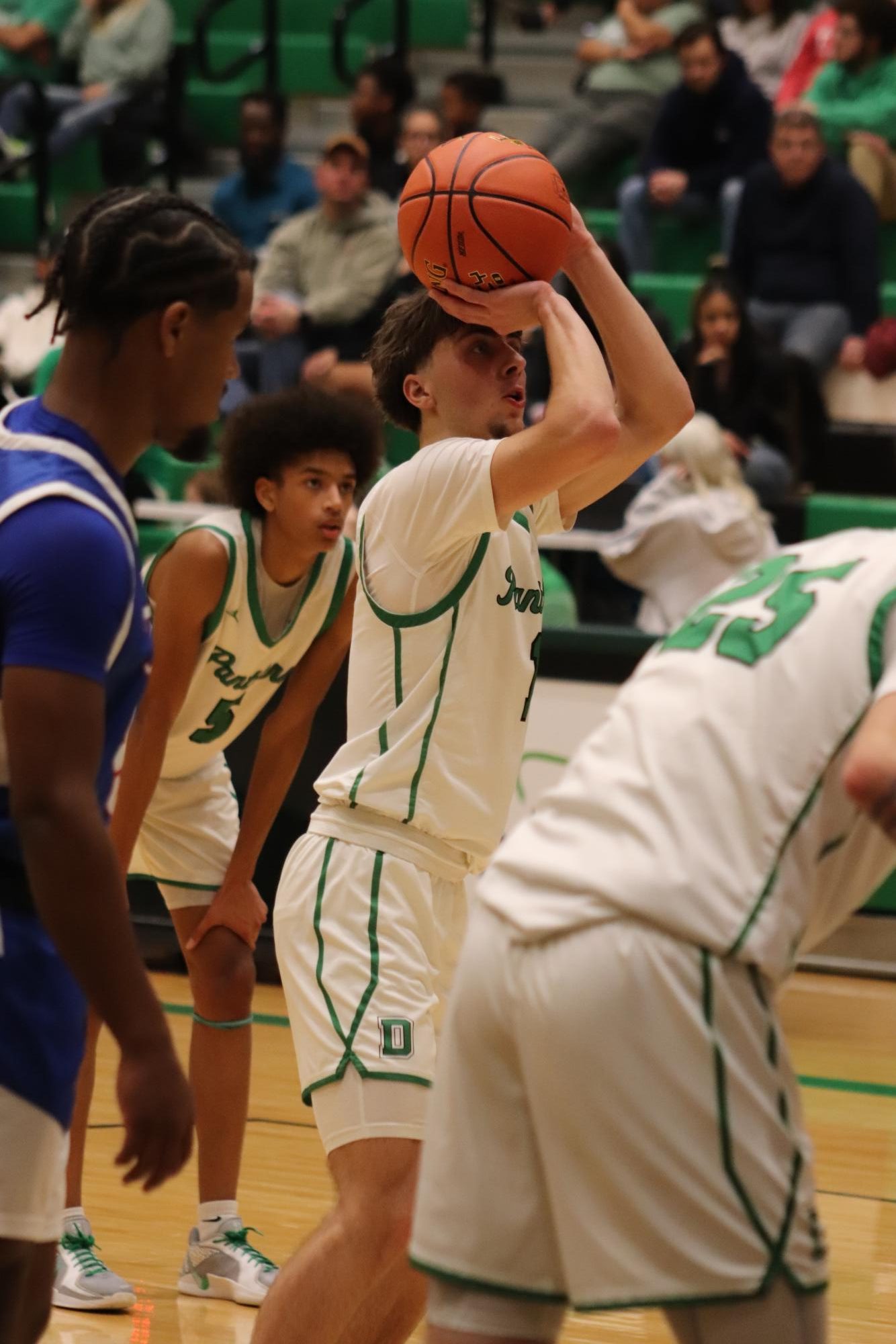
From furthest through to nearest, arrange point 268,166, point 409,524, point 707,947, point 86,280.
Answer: point 268,166, point 409,524, point 86,280, point 707,947

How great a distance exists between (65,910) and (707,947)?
2.33ft

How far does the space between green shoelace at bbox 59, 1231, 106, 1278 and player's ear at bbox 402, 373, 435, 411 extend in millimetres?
1939

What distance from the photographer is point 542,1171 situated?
2.26m

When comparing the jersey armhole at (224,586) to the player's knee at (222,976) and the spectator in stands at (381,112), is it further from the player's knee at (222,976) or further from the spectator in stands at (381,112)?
the spectator in stands at (381,112)

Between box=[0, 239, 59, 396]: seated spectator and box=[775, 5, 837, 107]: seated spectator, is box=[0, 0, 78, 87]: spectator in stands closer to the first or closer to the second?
box=[0, 239, 59, 396]: seated spectator

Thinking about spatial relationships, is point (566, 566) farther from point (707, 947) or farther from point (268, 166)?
point (707, 947)

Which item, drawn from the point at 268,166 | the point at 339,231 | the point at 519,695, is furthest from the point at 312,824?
the point at 268,166

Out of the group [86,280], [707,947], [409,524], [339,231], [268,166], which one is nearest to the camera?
[707,947]

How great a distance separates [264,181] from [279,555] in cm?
740

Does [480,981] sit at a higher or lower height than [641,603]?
higher

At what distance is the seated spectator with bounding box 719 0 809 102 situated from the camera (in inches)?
440

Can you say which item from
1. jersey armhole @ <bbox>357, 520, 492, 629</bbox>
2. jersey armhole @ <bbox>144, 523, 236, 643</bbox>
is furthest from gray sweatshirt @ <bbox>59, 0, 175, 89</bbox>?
jersey armhole @ <bbox>357, 520, 492, 629</bbox>

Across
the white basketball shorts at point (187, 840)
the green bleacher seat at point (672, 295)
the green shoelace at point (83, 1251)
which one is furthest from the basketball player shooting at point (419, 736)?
the green bleacher seat at point (672, 295)

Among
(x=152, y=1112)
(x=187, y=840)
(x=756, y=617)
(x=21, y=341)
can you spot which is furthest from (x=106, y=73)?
(x=152, y=1112)
